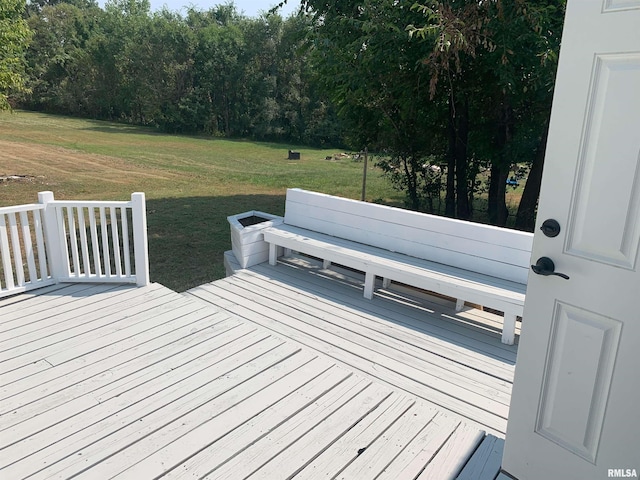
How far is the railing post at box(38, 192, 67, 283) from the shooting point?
3467mm

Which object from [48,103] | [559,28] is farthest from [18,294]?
[48,103]

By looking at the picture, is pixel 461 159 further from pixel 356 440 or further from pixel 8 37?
pixel 8 37

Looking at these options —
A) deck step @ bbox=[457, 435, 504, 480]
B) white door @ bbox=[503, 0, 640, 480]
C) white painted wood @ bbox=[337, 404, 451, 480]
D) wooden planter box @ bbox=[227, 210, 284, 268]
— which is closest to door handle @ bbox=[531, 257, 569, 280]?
white door @ bbox=[503, 0, 640, 480]

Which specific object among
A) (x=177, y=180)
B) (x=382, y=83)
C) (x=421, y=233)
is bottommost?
(x=177, y=180)

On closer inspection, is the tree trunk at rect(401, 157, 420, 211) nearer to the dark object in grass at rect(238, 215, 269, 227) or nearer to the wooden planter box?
the dark object in grass at rect(238, 215, 269, 227)

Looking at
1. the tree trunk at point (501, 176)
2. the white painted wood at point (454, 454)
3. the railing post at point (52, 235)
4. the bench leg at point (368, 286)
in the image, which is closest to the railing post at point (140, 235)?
the railing post at point (52, 235)

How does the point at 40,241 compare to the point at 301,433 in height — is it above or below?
above

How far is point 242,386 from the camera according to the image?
2402 millimetres

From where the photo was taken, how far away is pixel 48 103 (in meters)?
31.5

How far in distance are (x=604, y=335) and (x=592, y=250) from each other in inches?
11.0

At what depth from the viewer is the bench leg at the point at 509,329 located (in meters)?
2.99

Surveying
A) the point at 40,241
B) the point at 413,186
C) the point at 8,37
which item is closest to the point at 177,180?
the point at 8,37

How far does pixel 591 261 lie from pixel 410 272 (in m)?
1.89

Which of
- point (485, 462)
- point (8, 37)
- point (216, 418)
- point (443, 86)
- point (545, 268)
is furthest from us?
point (8, 37)
